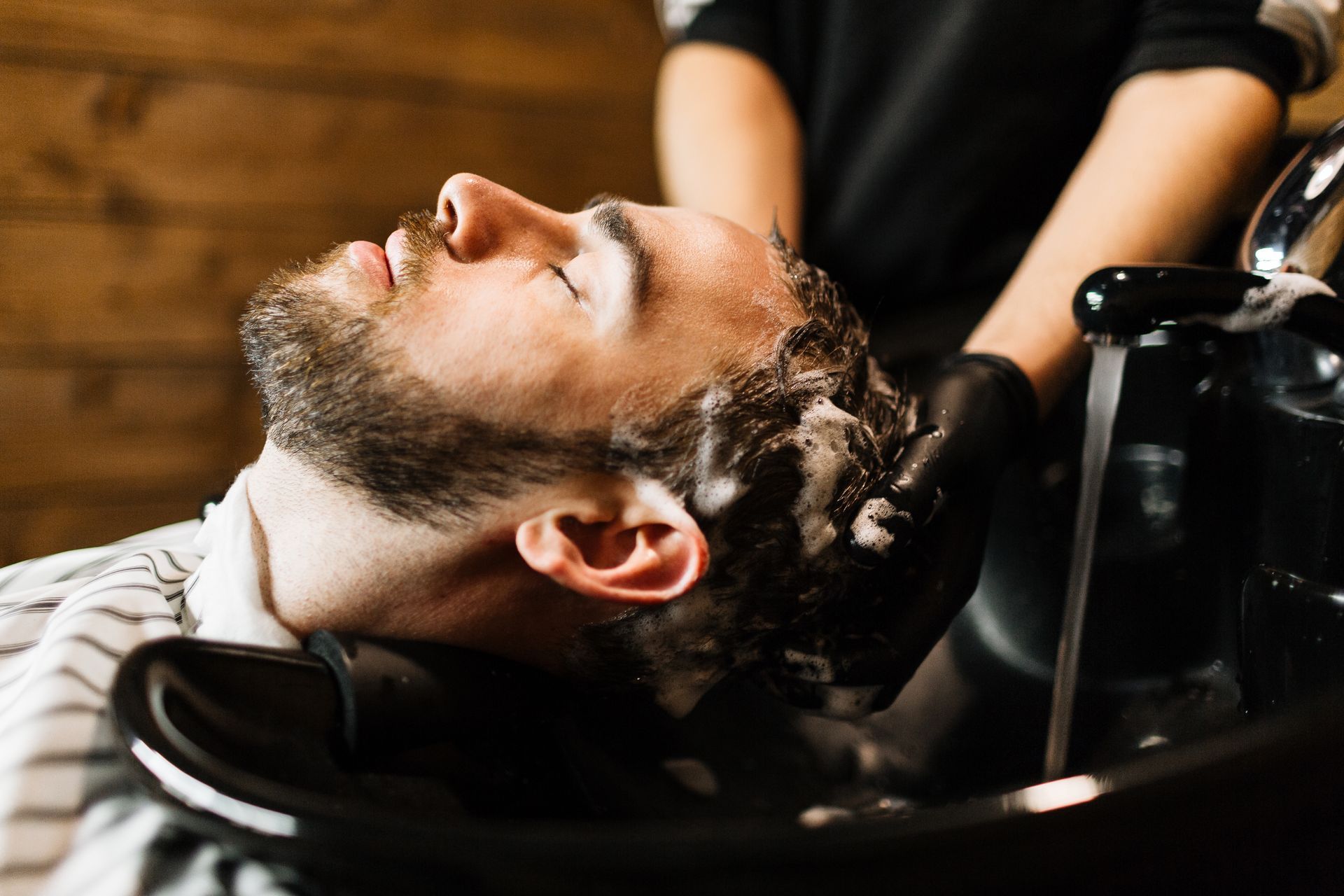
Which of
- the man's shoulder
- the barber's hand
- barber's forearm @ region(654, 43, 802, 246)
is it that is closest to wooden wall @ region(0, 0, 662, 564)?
barber's forearm @ region(654, 43, 802, 246)

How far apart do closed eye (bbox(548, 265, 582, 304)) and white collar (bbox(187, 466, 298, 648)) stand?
0.96ft

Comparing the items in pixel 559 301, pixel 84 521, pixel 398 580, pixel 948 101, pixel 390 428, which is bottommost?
pixel 84 521

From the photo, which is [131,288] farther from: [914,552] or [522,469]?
[914,552]

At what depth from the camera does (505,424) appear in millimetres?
625

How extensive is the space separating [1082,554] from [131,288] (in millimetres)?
1550

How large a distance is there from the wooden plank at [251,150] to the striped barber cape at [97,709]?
0.96 metres

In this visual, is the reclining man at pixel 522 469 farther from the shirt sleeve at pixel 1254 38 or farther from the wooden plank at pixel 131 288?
the wooden plank at pixel 131 288

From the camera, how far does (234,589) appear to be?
0.65 meters

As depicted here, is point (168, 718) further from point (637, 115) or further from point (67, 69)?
point (637, 115)

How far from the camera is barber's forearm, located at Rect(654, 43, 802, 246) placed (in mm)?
1250

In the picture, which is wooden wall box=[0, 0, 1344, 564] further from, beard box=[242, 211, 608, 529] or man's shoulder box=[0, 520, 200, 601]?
beard box=[242, 211, 608, 529]

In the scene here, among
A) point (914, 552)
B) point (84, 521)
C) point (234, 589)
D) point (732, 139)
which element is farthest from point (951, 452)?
point (84, 521)

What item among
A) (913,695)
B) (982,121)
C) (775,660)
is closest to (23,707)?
(775,660)

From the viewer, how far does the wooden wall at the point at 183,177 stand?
147 cm
